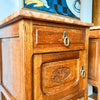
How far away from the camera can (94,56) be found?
951 mm

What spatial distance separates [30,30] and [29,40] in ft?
0.14

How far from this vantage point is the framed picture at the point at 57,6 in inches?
37.4

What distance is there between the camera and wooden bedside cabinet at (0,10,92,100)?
481 mm

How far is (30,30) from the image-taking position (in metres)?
0.48

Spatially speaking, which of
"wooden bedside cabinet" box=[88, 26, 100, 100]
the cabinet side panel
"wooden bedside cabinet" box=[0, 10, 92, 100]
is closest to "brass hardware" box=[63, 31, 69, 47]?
"wooden bedside cabinet" box=[0, 10, 92, 100]

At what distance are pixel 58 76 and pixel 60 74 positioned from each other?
2 centimetres

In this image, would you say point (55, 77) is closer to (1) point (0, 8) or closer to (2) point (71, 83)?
(2) point (71, 83)

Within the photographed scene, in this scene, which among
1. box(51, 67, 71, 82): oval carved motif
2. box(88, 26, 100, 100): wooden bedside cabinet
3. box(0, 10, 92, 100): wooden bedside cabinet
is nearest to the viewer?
box(0, 10, 92, 100): wooden bedside cabinet

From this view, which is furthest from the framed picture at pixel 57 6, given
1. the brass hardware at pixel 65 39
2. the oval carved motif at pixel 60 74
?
the oval carved motif at pixel 60 74

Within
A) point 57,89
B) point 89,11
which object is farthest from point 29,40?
point 89,11

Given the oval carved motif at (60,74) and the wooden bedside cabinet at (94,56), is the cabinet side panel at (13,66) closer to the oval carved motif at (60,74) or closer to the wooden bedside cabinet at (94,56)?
the oval carved motif at (60,74)

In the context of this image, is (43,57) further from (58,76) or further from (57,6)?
(57,6)

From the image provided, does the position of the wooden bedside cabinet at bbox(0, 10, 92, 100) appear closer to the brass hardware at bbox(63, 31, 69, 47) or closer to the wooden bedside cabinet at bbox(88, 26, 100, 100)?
the brass hardware at bbox(63, 31, 69, 47)

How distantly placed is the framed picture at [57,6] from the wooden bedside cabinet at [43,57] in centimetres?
39
